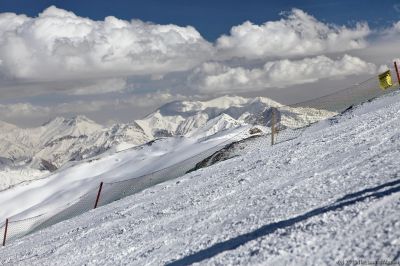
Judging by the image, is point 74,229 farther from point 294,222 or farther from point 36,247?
point 294,222

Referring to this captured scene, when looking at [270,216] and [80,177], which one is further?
[80,177]

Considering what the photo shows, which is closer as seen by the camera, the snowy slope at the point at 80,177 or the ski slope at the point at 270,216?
the ski slope at the point at 270,216

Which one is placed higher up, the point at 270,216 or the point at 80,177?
the point at 270,216

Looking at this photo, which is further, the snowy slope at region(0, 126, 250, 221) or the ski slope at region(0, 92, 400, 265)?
the snowy slope at region(0, 126, 250, 221)

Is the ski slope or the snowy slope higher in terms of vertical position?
the ski slope

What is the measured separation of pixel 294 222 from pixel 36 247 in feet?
45.8

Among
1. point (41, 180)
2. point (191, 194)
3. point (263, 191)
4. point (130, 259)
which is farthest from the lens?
point (41, 180)

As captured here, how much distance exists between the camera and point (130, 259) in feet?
48.5

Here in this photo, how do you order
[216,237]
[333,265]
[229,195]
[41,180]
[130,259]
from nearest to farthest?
[333,265]
[216,237]
[130,259]
[229,195]
[41,180]

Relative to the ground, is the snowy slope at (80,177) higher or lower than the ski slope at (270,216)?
lower

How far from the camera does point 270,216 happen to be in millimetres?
14039

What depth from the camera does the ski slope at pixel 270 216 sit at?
10.9m

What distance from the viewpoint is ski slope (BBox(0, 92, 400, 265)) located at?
10.9 meters

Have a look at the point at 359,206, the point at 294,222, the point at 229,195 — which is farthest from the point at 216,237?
the point at 229,195
